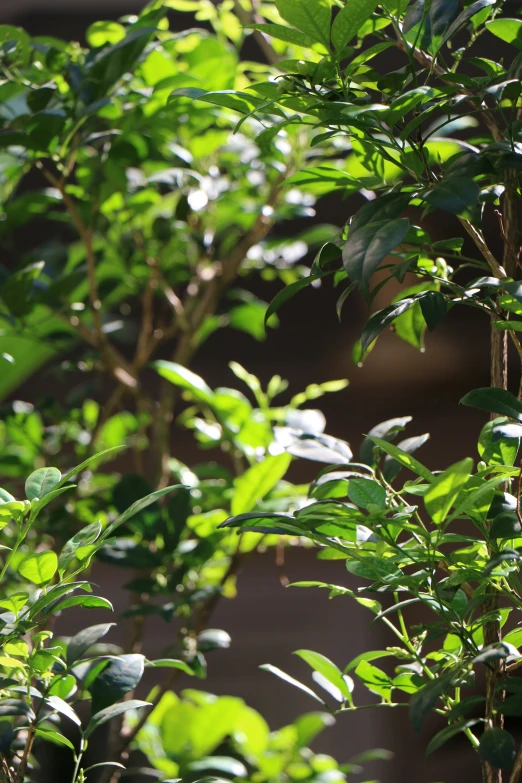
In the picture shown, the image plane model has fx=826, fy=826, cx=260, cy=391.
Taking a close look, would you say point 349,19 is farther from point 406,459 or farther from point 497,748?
point 497,748

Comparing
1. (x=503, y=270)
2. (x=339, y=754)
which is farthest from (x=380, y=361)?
(x=503, y=270)

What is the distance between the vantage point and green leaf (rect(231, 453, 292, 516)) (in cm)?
96

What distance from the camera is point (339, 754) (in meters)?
2.41

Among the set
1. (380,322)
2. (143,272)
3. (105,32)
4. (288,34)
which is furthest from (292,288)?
(143,272)

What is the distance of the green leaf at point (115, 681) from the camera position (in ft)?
2.22

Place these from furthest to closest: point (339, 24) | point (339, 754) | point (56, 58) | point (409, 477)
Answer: point (339, 754) → point (409, 477) → point (56, 58) → point (339, 24)

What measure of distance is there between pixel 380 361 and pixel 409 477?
0.47 metres

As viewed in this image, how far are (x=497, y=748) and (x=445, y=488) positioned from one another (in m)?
0.17

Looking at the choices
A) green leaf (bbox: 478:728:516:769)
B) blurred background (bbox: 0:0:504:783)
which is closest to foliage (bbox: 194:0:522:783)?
green leaf (bbox: 478:728:516:769)

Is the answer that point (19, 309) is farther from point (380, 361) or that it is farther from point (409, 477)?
point (380, 361)

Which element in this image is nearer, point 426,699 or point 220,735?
point 426,699

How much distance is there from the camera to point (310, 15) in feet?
1.82

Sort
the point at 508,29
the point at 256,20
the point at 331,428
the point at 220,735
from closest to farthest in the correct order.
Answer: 1. the point at 508,29
2. the point at 256,20
3. the point at 220,735
4. the point at 331,428

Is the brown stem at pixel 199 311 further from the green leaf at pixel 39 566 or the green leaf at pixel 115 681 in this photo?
the green leaf at pixel 39 566
